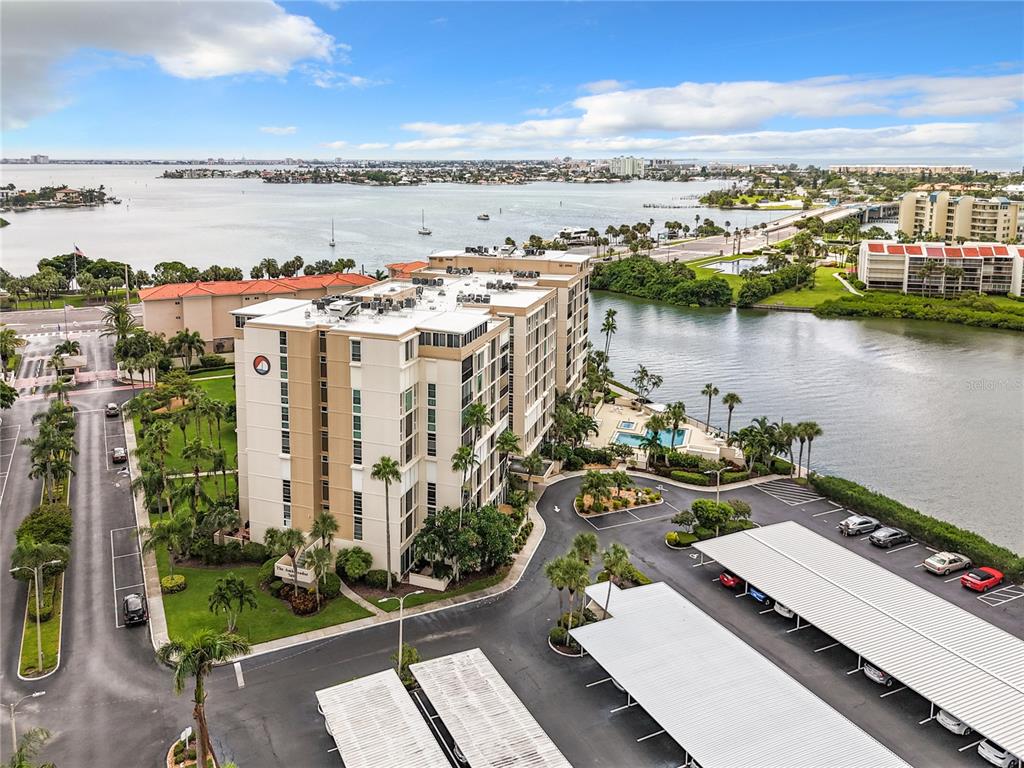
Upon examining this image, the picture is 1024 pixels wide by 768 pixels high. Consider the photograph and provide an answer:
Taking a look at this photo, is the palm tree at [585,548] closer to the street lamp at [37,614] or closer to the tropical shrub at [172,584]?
the tropical shrub at [172,584]

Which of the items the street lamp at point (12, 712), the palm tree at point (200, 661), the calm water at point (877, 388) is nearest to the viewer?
the palm tree at point (200, 661)

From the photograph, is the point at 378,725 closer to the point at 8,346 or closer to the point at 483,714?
the point at 483,714

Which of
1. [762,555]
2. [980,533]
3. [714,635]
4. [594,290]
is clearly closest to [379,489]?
[714,635]

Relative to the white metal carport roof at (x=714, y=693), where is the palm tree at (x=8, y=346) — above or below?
above

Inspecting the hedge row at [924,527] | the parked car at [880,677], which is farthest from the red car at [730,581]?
the hedge row at [924,527]

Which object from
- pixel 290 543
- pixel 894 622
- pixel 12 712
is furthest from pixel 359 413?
pixel 894 622

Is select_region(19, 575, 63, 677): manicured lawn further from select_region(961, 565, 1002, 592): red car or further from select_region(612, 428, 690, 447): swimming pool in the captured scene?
select_region(961, 565, 1002, 592): red car

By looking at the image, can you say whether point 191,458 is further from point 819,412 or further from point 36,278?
point 36,278
